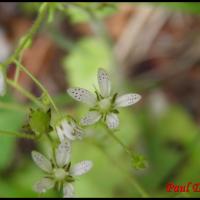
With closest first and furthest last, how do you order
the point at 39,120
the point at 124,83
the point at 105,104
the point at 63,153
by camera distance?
the point at 39,120 → the point at 63,153 → the point at 105,104 → the point at 124,83

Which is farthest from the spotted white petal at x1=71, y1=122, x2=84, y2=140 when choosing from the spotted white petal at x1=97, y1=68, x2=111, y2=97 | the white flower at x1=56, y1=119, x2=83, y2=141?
the spotted white petal at x1=97, y1=68, x2=111, y2=97

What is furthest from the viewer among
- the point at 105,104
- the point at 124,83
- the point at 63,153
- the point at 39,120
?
the point at 124,83

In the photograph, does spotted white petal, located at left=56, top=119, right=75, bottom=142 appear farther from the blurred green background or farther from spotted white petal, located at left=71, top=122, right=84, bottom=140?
the blurred green background

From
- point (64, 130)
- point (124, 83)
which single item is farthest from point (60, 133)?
point (124, 83)

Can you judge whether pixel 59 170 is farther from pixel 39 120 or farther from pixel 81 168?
pixel 39 120

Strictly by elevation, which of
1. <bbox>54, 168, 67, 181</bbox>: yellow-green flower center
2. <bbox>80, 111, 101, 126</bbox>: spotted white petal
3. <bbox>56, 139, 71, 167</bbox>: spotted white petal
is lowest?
<bbox>54, 168, 67, 181</bbox>: yellow-green flower center

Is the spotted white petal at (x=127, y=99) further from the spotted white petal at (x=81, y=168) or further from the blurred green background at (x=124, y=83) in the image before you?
the blurred green background at (x=124, y=83)

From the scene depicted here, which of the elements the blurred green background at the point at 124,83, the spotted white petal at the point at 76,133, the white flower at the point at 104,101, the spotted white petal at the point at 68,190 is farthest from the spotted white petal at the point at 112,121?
the blurred green background at the point at 124,83
